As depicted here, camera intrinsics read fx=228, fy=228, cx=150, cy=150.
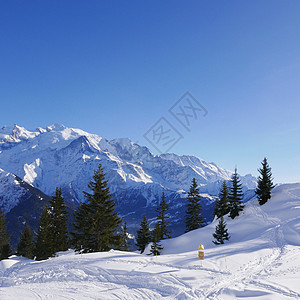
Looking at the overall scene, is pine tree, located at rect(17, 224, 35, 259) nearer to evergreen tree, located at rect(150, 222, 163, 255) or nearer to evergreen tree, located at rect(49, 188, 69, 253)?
evergreen tree, located at rect(49, 188, 69, 253)

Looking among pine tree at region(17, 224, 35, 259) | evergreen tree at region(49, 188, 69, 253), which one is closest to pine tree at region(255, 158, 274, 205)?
evergreen tree at region(49, 188, 69, 253)

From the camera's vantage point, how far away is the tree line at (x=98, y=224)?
2830 cm

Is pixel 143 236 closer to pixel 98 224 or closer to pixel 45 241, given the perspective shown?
pixel 45 241

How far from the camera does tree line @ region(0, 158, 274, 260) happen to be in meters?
28.3

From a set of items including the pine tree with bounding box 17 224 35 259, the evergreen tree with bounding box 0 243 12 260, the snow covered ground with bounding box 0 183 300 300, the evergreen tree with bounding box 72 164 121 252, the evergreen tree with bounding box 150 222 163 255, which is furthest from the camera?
the pine tree with bounding box 17 224 35 259

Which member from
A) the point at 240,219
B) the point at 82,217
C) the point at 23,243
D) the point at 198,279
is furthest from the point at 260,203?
the point at 23,243

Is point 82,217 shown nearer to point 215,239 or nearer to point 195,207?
point 215,239

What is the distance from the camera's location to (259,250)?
21281 millimetres

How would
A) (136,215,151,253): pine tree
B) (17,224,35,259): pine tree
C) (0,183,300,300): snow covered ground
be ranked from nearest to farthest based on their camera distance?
(0,183,300,300): snow covered ground → (136,215,151,253): pine tree → (17,224,35,259): pine tree

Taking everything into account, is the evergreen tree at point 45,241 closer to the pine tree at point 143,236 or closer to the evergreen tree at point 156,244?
the evergreen tree at point 156,244

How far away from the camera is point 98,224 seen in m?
28.3

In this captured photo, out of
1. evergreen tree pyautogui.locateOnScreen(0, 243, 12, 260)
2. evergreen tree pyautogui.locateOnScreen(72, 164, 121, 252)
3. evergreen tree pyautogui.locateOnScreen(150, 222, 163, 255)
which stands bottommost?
evergreen tree pyautogui.locateOnScreen(0, 243, 12, 260)

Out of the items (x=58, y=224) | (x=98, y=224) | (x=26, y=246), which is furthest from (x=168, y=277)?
(x=26, y=246)

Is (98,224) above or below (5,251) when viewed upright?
above
